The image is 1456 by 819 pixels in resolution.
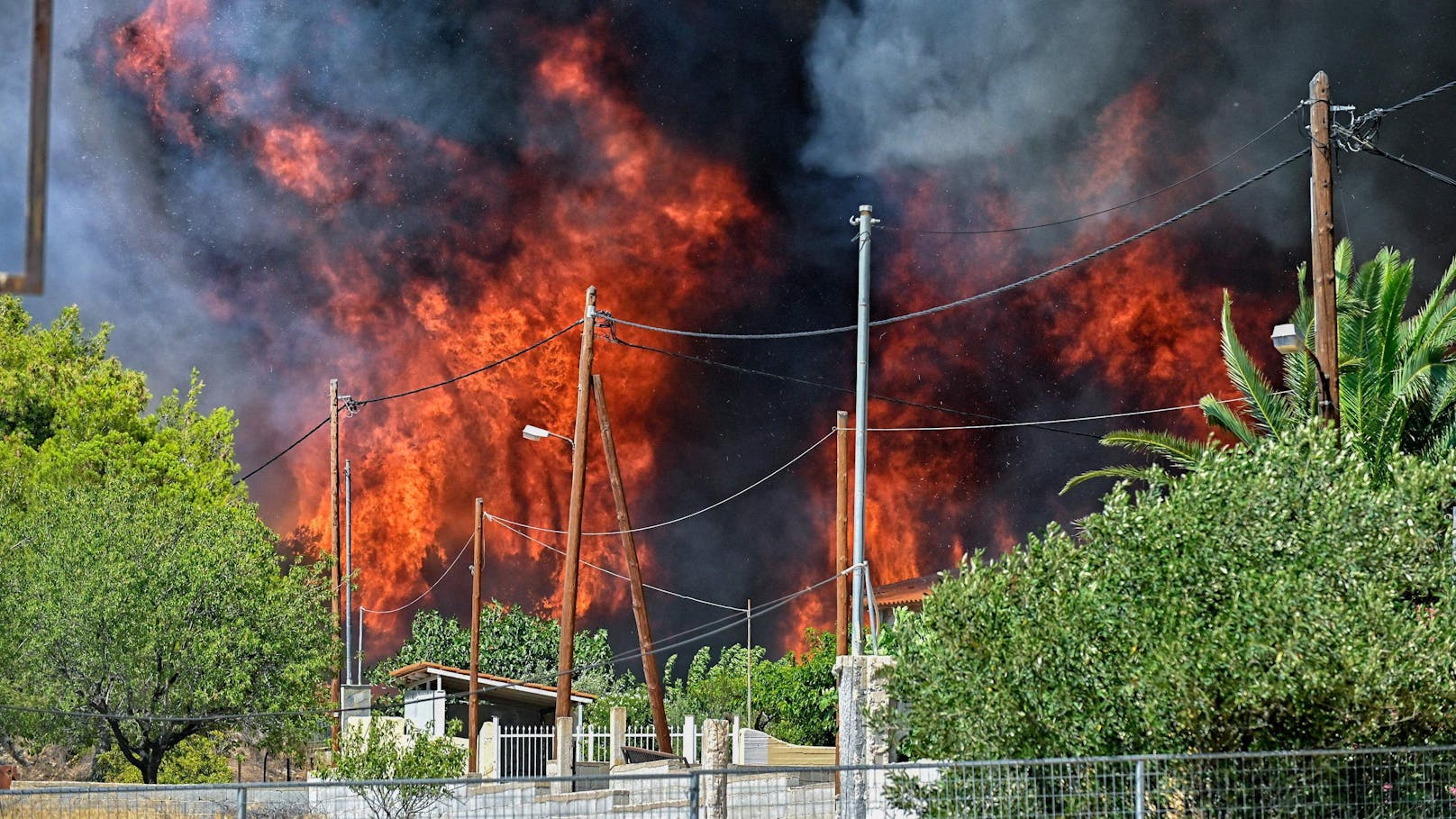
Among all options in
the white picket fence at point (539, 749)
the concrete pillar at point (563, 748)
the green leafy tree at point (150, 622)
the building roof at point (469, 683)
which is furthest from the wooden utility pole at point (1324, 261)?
the building roof at point (469, 683)

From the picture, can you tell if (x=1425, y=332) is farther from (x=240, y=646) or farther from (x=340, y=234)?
(x=340, y=234)

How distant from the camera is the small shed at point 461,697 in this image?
45.8m

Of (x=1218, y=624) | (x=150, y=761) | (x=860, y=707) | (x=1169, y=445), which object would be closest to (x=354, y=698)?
(x=150, y=761)

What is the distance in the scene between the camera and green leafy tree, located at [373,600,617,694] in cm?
8512

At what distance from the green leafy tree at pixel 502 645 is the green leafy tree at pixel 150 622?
176 feet

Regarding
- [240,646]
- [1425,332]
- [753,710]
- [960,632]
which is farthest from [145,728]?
[753,710]

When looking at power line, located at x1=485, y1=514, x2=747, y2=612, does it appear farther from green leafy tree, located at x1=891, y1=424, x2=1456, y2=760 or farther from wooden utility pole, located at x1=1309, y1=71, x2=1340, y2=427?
green leafy tree, located at x1=891, y1=424, x2=1456, y2=760

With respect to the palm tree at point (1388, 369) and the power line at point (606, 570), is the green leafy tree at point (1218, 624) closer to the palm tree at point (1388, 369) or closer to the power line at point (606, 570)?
the palm tree at point (1388, 369)

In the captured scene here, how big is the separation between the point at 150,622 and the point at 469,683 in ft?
61.8

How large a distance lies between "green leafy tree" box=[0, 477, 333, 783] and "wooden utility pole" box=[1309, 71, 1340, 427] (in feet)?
65.9

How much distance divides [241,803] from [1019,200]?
67612mm

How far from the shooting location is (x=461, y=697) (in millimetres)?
44375

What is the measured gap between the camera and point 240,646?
96.8 feet

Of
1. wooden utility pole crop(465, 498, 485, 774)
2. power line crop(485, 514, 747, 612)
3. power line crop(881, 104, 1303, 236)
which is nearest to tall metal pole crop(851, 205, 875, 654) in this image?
wooden utility pole crop(465, 498, 485, 774)
